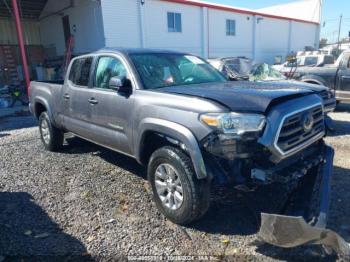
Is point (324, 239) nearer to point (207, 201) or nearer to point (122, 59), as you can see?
point (207, 201)

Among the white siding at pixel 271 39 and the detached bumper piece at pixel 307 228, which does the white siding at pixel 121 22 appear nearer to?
the white siding at pixel 271 39

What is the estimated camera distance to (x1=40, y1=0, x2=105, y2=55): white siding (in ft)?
59.3

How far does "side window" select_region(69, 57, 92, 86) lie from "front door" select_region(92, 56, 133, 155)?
27 cm

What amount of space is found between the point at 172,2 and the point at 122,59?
17472mm

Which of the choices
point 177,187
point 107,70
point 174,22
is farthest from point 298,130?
point 174,22

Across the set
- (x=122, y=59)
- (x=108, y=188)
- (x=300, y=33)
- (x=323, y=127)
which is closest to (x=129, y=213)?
(x=108, y=188)

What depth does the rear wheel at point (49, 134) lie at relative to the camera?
605 centimetres

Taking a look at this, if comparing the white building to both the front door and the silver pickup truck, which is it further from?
the silver pickup truck

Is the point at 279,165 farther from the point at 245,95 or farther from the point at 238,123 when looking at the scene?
the point at 245,95

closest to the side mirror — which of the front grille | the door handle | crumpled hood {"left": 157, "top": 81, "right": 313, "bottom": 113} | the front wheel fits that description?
crumpled hood {"left": 157, "top": 81, "right": 313, "bottom": 113}

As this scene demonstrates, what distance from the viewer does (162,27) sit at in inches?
790

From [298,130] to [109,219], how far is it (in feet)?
7.38

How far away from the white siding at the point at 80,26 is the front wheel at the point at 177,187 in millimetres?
15701

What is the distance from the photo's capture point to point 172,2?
20.2 m
